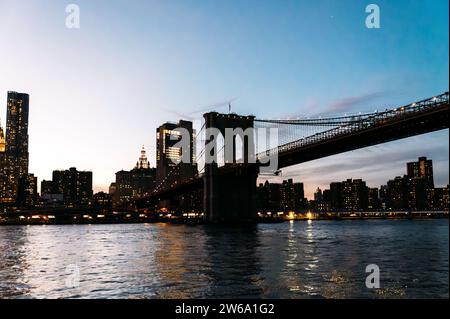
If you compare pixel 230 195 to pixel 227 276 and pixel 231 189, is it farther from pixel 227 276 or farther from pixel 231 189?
pixel 227 276

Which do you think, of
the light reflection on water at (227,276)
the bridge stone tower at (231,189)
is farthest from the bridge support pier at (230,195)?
the light reflection on water at (227,276)

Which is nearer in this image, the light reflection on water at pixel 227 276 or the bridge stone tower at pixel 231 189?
the light reflection on water at pixel 227 276

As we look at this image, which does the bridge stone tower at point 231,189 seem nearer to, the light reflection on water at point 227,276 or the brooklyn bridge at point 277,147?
the brooklyn bridge at point 277,147

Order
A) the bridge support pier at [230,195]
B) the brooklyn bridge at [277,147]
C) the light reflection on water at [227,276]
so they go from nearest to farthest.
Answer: the light reflection on water at [227,276], the brooklyn bridge at [277,147], the bridge support pier at [230,195]

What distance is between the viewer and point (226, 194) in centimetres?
8150

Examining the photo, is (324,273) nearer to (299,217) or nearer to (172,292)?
(172,292)

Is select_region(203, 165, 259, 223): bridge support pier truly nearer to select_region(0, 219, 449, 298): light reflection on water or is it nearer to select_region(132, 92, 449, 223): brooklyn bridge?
select_region(132, 92, 449, 223): brooklyn bridge

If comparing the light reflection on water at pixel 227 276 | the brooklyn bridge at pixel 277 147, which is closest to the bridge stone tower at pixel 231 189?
the brooklyn bridge at pixel 277 147

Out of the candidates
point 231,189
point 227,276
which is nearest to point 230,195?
point 231,189

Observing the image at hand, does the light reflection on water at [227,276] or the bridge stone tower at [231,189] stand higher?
the bridge stone tower at [231,189]

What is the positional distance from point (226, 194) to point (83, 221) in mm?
76098

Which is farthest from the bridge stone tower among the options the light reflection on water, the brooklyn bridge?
the light reflection on water

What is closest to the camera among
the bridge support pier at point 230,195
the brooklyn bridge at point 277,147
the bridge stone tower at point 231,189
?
the brooklyn bridge at point 277,147

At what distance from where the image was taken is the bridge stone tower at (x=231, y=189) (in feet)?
257
